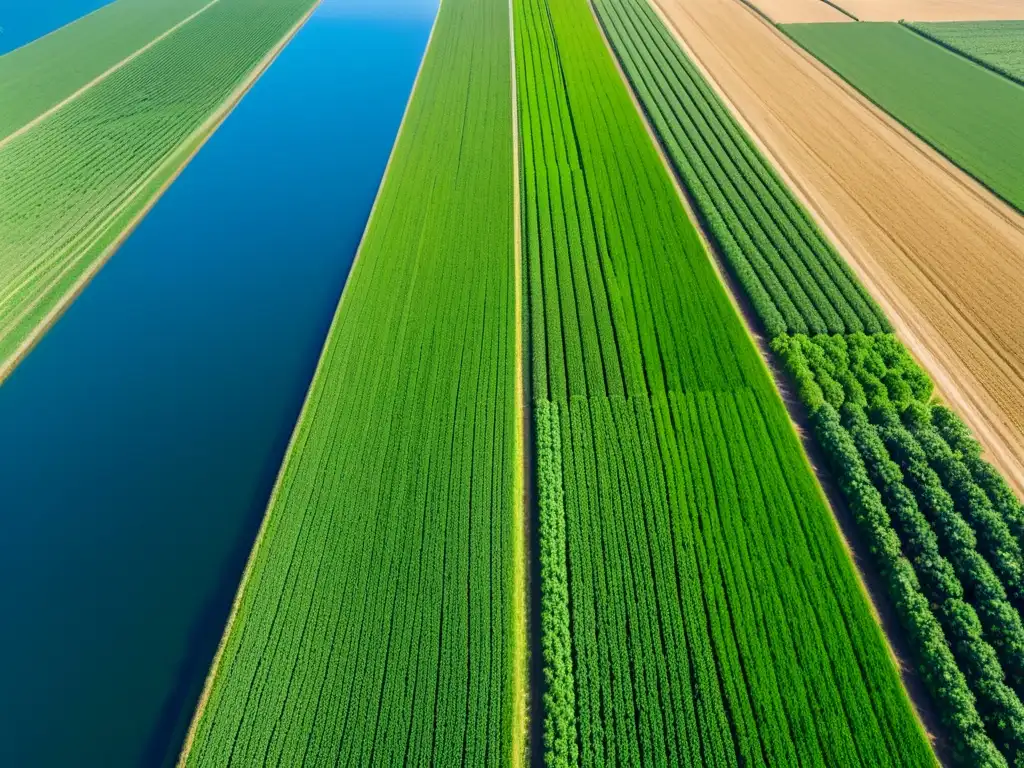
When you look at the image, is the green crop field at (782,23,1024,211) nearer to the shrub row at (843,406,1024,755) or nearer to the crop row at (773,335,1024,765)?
the crop row at (773,335,1024,765)

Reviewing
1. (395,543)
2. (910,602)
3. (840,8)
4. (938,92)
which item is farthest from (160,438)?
(840,8)

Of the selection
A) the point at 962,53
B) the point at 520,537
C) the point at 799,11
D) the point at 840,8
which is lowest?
the point at 520,537

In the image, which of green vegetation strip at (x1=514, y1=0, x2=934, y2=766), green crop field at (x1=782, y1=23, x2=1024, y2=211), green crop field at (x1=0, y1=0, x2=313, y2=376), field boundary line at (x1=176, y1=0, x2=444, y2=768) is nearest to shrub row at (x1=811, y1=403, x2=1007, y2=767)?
green vegetation strip at (x1=514, y1=0, x2=934, y2=766)

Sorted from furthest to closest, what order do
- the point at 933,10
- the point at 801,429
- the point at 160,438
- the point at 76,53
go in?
the point at 933,10
the point at 76,53
the point at 160,438
the point at 801,429

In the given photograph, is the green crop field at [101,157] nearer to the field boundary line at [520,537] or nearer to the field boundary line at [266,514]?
the field boundary line at [266,514]

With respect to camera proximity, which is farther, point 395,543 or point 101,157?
point 101,157

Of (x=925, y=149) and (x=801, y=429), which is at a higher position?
(x=925, y=149)

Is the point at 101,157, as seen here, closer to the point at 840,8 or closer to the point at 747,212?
the point at 747,212
